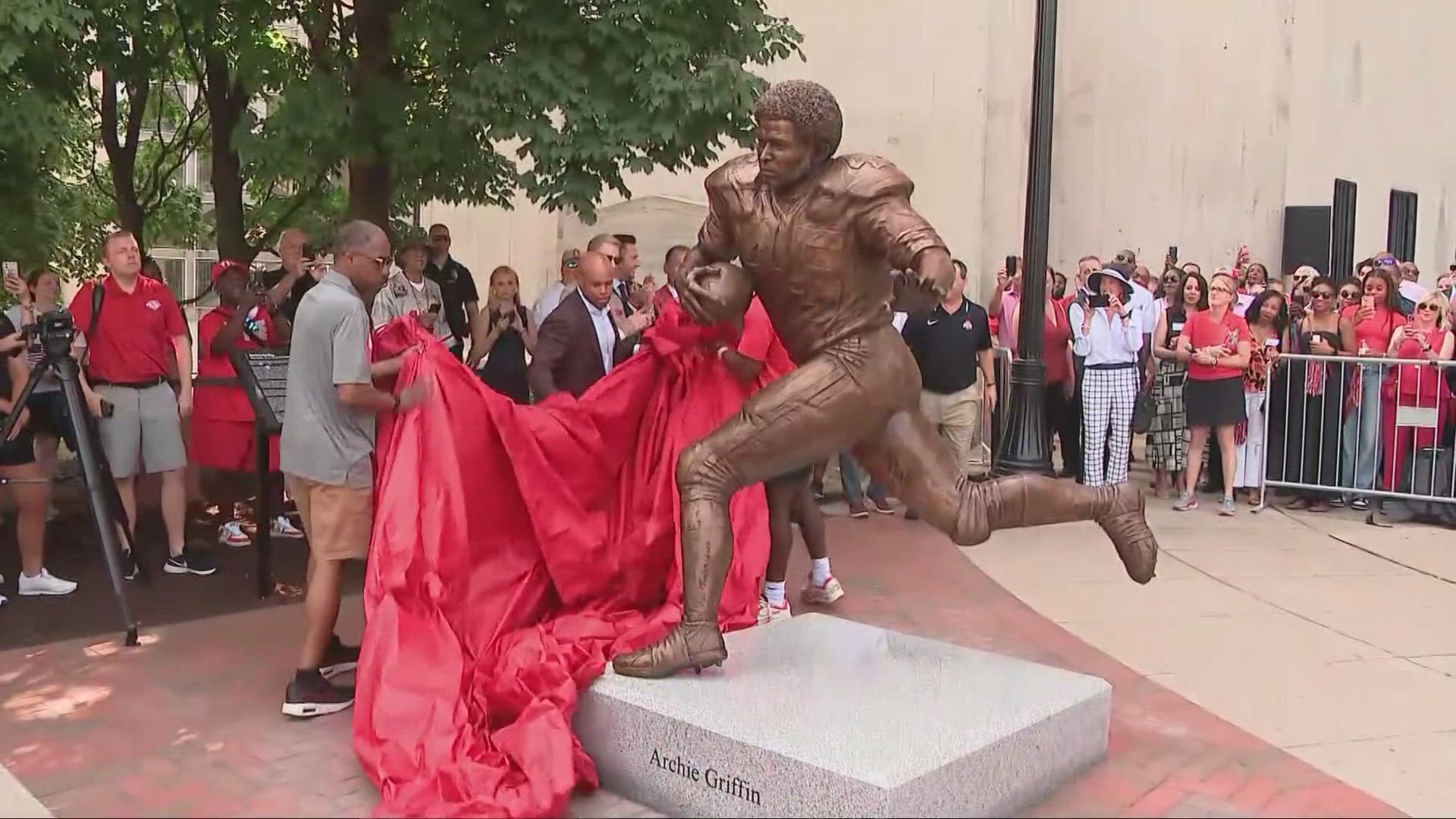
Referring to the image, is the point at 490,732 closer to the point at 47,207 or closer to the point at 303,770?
the point at 303,770

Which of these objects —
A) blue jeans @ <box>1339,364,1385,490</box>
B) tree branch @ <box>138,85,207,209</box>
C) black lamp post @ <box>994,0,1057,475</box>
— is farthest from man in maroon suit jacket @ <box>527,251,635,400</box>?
tree branch @ <box>138,85,207,209</box>

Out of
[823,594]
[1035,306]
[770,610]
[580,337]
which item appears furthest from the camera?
[1035,306]

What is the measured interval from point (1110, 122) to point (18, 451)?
12716 millimetres

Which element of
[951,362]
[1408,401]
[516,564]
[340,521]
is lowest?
[516,564]

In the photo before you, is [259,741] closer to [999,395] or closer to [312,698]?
[312,698]

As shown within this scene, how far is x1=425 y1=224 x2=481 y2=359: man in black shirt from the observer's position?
980 centimetres

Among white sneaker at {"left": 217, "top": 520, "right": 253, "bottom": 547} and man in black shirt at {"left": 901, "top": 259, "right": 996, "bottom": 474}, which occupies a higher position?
man in black shirt at {"left": 901, "top": 259, "right": 996, "bottom": 474}

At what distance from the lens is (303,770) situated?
449cm

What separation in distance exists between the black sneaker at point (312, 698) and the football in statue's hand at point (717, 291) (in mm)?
2013

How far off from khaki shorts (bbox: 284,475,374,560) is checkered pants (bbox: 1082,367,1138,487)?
600cm

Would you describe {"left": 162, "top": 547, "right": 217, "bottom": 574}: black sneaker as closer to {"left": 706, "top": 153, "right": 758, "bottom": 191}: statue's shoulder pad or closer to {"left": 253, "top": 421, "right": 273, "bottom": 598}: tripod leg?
{"left": 253, "top": 421, "right": 273, "bottom": 598}: tripod leg

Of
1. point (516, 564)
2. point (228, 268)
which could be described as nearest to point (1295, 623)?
point (516, 564)

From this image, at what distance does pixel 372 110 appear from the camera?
8070 mm

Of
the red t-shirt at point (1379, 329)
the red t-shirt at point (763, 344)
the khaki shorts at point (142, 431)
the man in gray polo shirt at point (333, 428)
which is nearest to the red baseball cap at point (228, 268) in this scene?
the khaki shorts at point (142, 431)
